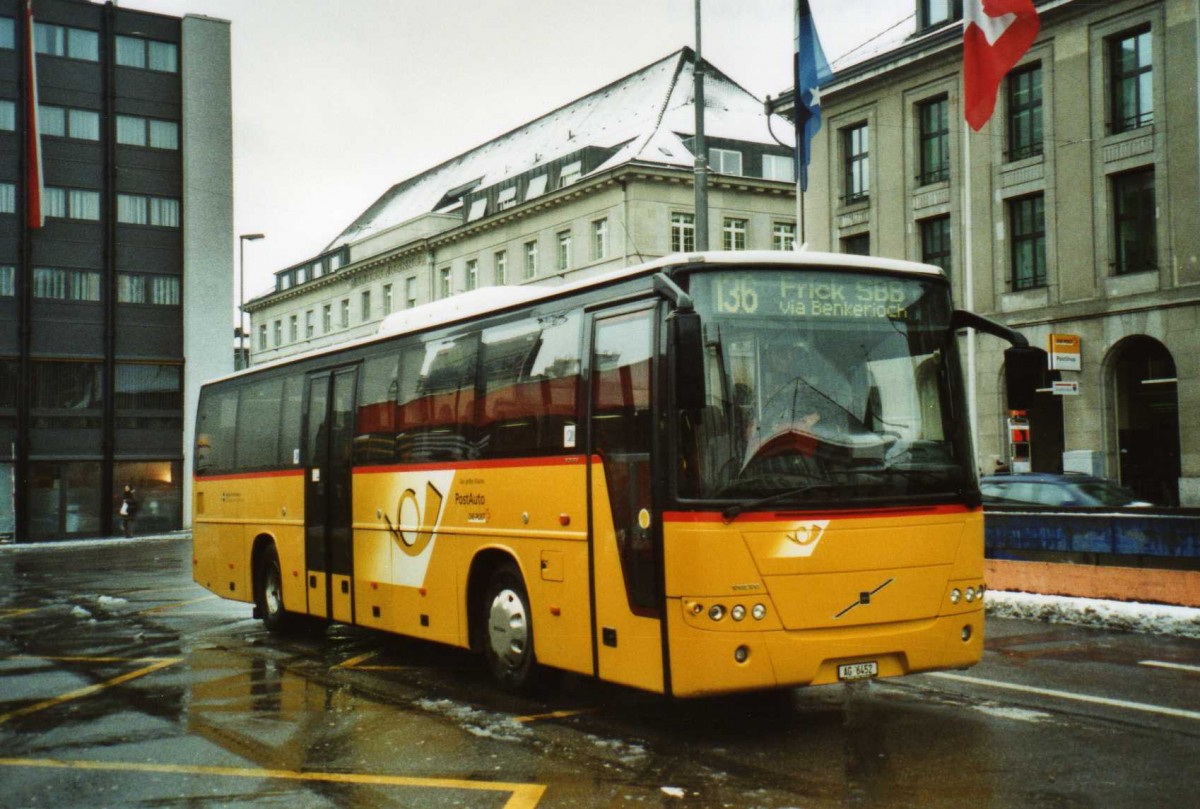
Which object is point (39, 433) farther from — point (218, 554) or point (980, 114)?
point (980, 114)

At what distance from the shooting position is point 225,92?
172ft

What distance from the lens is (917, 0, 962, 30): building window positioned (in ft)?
129

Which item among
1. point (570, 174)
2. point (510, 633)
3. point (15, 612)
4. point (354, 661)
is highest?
point (570, 174)

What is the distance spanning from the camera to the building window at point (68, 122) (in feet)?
160

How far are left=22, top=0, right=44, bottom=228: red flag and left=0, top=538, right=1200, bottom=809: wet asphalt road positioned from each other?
3922cm

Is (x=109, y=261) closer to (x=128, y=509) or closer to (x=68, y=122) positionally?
(x=68, y=122)

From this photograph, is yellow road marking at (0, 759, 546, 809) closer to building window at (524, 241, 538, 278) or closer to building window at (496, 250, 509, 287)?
building window at (524, 241, 538, 278)

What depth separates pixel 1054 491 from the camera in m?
20.8

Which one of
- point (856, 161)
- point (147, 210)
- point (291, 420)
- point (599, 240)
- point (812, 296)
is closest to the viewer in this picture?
point (812, 296)

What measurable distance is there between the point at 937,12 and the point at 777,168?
1914 centimetres

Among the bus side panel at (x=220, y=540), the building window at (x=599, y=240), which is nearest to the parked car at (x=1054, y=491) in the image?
the bus side panel at (x=220, y=540)

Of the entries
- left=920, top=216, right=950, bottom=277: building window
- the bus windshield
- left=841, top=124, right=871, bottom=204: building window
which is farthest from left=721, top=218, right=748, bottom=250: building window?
the bus windshield

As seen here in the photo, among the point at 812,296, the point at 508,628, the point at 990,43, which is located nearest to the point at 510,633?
A: the point at 508,628

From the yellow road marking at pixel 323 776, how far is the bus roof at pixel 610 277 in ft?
→ 10.6
